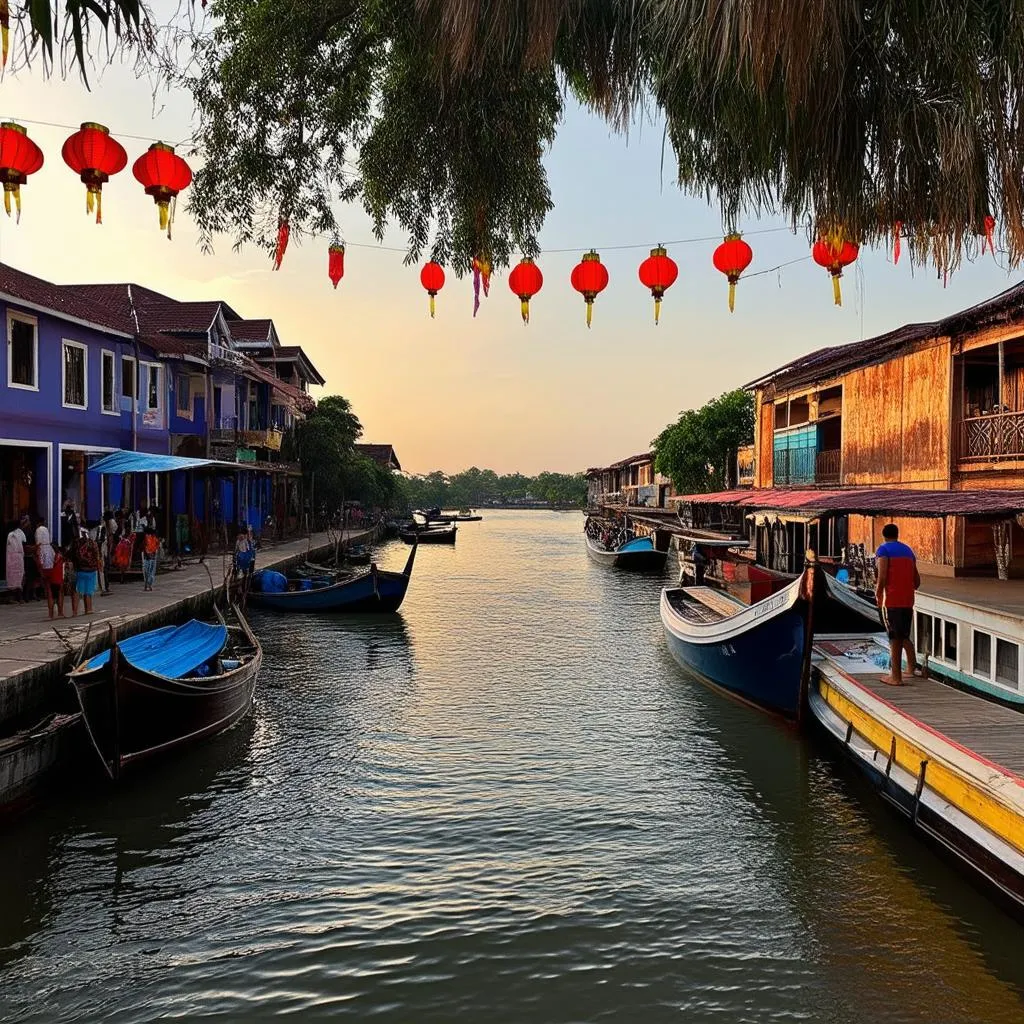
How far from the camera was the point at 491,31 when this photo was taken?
4.26 metres

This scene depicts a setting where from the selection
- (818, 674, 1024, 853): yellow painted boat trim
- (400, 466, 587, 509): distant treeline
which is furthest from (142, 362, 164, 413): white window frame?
(400, 466, 587, 509): distant treeline

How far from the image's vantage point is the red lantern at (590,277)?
29.5 feet

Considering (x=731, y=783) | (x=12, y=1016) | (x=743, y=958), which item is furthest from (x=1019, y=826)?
(x=12, y=1016)

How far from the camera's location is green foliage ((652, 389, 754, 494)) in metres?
50.5

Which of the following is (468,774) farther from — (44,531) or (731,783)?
(44,531)

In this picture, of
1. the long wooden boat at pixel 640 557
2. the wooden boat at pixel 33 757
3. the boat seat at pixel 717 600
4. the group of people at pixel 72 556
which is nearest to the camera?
the wooden boat at pixel 33 757

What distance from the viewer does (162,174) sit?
694 cm

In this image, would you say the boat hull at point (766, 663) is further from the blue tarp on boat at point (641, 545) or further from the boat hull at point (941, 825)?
the blue tarp on boat at point (641, 545)

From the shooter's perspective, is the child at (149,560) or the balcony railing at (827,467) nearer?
the child at (149,560)

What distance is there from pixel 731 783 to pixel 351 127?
9017mm

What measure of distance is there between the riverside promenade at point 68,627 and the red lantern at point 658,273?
24.5 ft

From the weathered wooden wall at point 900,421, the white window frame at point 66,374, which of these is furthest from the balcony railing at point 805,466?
the white window frame at point 66,374

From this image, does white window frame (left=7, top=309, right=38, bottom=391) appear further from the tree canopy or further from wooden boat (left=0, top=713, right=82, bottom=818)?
the tree canopy

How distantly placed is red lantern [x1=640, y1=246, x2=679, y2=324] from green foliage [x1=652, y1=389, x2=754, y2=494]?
139 ft
